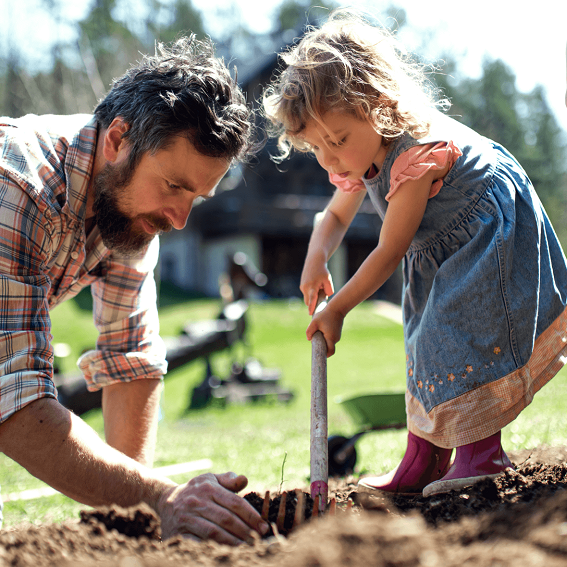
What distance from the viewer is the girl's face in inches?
80.6

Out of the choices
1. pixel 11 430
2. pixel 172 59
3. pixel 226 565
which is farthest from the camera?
pixel 172 59

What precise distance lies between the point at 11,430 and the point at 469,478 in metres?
1.39

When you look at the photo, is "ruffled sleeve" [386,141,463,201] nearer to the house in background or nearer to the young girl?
the young girl

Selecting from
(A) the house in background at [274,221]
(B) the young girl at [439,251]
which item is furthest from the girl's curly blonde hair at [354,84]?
(A) the house in background at [274,221]

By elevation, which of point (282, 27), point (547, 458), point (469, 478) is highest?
point (282, 27)

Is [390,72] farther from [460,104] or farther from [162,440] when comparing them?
[460,104]

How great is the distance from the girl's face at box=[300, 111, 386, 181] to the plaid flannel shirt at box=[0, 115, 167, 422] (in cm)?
90

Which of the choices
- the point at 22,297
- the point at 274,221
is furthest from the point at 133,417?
the point at 274,221

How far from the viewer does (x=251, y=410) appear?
296 inches

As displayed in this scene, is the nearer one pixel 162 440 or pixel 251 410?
pixel 162 440

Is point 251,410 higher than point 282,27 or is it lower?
lower

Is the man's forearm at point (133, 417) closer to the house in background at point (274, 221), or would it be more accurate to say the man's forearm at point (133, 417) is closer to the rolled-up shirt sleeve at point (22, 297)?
the rolled-up shirt sleeve at point (22, 297)

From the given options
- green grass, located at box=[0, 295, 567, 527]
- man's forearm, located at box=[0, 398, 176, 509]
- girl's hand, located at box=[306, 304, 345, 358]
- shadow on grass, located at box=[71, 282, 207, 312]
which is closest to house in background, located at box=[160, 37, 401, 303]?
shadow on grass, located at box=[71, 282, 207, 312]

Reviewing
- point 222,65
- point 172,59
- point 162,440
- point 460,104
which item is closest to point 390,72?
point 222,65
